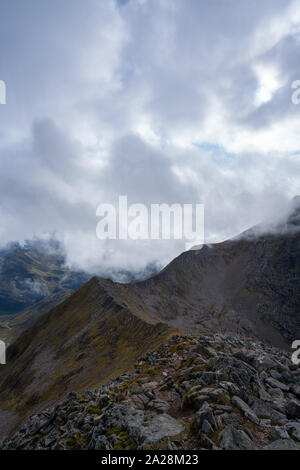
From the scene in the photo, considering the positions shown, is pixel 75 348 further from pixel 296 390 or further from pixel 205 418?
pixel 205 418

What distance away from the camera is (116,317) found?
396 ft

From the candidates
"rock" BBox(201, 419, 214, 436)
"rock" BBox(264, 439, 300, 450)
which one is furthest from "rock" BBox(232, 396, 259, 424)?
"rock" BBox(201, 419, 214, 436)

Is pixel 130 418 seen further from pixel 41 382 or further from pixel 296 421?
pixel 41 382

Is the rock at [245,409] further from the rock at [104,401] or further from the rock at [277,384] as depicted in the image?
the rock at [104,401]

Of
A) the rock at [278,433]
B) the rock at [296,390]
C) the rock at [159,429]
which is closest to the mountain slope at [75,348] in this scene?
the rock at [296,390]

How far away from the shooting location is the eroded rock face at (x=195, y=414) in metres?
15.6

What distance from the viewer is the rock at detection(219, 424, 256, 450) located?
14453mm

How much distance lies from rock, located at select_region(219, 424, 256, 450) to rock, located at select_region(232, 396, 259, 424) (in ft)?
6.92

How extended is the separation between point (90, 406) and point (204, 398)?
Answer: 42.4 feet

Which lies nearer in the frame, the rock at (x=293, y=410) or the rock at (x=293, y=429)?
the rock at (x=293, y=429)

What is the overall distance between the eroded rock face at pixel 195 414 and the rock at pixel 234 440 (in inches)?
1.9

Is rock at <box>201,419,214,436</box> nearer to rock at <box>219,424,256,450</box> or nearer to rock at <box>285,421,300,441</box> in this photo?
rock at <box>219,424,256,450</box>

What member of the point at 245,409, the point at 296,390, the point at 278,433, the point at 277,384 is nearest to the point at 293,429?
the point at 278,433
